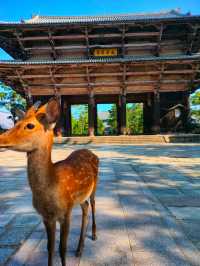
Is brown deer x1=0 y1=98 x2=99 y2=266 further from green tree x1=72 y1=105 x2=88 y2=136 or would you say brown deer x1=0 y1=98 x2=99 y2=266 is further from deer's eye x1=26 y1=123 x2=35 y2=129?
green tree x1=72 y1=105 x2=88 y2=136

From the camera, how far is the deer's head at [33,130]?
1.92 metres

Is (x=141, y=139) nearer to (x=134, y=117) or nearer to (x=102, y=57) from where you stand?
(x=102, y=57)

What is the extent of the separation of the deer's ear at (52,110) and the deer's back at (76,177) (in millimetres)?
558

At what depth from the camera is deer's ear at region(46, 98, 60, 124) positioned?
2.00 meters

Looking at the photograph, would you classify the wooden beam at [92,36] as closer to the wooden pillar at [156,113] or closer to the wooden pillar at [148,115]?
the wooden pillar at [156,113]

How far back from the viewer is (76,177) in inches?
102

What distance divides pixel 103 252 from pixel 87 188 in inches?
30.2

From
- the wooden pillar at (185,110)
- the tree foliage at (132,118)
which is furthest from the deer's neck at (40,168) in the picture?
the tree foliage at (132,118)

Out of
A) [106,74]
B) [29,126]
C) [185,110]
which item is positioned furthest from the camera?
[185,110]

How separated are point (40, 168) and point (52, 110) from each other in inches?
19.5

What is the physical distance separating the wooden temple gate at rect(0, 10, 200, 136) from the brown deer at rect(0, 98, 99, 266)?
15751 millimetres

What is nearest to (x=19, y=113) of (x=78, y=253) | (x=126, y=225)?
(x=78, y=253)

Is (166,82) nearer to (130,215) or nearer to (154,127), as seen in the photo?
(154,127)

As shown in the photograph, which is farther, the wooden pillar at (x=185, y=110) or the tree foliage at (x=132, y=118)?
the tree foliage at (x=132, y=118)
